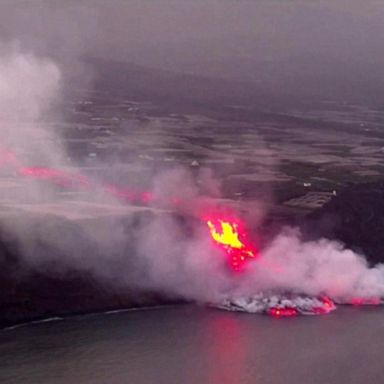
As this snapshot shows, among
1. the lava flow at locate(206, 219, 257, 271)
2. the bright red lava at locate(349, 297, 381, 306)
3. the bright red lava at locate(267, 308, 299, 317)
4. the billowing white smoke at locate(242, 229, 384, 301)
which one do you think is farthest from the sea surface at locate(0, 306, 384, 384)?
the lava flow at locate(206, 219, 257, 271)

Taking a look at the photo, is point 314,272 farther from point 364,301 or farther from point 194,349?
point 194,349

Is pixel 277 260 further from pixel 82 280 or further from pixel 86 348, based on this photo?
pixel 86 348

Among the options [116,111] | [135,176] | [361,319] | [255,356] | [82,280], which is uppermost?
[116,111]

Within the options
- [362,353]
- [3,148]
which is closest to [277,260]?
[362,353]

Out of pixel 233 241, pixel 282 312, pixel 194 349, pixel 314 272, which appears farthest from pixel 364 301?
pixel 194 349

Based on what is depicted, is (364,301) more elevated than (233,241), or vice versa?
(233,241)

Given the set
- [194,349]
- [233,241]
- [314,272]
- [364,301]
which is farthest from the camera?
[233,241]

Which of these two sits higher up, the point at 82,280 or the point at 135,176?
the point at 135,176

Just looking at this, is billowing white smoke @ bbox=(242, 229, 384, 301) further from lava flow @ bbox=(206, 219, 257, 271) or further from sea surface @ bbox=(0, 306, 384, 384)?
sea surface @ bbox=(0, 306, 384, 384)
